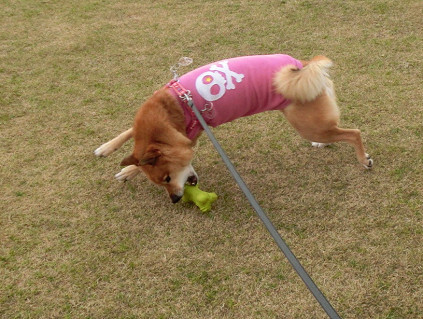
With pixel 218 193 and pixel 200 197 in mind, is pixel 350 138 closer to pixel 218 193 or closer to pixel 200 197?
pixel 218 193

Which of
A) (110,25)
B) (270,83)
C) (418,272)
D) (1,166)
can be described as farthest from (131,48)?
(418,272)

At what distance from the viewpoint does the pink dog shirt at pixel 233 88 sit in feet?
9.42

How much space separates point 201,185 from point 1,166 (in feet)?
5.84

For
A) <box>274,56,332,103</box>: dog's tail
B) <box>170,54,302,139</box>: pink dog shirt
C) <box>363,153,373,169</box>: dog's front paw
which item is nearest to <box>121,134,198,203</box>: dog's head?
<box>170,54,302,139</box>: pink dog shirt

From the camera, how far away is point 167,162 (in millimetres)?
2859

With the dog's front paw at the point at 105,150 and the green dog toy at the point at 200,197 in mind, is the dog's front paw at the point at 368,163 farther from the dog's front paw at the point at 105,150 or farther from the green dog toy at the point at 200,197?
the dog's front paw at the point at 105,150

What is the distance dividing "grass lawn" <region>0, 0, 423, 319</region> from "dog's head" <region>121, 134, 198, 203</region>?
26cm

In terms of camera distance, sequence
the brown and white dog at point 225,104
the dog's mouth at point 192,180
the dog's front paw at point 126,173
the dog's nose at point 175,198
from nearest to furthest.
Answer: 1. the brown and white dog at point 225,104
2. the dog's nose at point 175,198
3. the dog's mouth at point 192,180
4. the dog's front paw at point 126,173

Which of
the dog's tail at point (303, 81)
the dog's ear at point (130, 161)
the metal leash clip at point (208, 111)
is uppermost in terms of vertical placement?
the dog's tail at point (303, 81)

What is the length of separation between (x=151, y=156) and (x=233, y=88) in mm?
753

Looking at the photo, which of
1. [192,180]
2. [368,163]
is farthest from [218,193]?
[368,163]

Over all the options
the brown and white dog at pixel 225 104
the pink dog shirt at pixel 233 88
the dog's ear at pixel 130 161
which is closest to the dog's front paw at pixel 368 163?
the brown and white dog at pixel 225 104

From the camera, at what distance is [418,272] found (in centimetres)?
249

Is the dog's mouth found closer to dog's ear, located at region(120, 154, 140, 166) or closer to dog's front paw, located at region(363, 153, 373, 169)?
dog's ear, located at region(120, 154, 140, 166)
